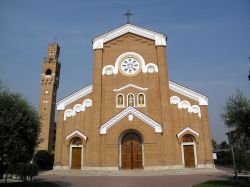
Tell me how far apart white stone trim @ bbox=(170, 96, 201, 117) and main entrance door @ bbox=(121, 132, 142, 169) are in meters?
5.57

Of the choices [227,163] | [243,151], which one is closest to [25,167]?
[243,151]

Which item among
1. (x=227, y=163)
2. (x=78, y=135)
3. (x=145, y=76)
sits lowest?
(x=227, y=163)

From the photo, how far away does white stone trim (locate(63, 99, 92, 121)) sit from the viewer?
28953 millimetres

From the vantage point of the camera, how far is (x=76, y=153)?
1088 inches

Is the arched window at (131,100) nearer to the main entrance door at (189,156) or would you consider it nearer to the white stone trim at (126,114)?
the white stone trim at (126,114)

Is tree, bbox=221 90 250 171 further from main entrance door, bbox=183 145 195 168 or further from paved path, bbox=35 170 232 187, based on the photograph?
main entrance door, bbox=183 145 195 168

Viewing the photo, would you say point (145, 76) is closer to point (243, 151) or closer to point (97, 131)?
point (97, 131)

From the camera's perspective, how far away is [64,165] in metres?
27.2

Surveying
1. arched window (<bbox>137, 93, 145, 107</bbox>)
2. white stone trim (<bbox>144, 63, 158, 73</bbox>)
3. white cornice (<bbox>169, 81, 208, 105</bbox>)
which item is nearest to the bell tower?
Answer: arched window (<bbox>137, 93, 145, 107</bbox>)

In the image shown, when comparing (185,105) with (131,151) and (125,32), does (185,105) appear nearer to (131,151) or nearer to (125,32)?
(131,151)

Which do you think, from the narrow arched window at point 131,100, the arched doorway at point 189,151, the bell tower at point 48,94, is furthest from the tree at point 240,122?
the bell tower at point 48,94

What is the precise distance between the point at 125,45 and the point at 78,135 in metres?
12.0

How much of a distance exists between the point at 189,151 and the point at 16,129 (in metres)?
18.5

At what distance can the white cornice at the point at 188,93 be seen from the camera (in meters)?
28.0
